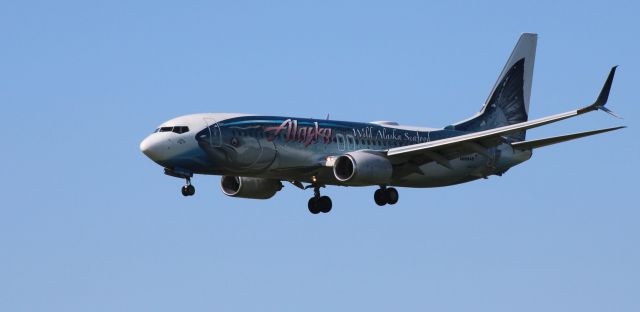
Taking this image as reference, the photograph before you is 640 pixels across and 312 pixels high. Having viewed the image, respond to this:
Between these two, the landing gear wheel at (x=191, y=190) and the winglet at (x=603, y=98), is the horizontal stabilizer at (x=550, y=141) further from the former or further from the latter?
the landing gear wheel at (x=191, y=190)

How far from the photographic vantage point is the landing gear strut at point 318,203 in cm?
7081

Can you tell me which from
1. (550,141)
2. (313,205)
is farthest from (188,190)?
(550,141)

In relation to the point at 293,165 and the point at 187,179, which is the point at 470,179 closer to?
the point at 293,165

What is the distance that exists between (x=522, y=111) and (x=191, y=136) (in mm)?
23914

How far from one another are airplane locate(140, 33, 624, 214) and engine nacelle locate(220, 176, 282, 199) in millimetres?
48

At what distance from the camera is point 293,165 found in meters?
66.0

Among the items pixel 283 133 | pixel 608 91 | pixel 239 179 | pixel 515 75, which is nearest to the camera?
pixel 608 91

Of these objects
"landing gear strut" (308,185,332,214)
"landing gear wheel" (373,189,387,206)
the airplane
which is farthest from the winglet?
"landing gear strut" (308,185,332,214)

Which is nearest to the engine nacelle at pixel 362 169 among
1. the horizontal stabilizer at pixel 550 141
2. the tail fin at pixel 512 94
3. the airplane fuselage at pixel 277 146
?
the airplane fuselage at pixel 277 146

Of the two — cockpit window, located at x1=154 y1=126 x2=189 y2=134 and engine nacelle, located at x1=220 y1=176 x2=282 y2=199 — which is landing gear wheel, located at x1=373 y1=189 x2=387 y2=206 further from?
cockpit window, located at x1=154 y1=126 x2=189 y2=134

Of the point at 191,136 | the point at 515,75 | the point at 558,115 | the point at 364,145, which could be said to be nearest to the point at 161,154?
the point at 191,136

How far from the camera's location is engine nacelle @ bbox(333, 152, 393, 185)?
65312mm

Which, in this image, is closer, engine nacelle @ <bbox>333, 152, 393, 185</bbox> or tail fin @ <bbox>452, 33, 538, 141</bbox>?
engine nacelle @ <bbox>333, 152, 393, 185</bbox>

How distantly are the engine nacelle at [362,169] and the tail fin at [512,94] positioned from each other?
12321 millimetres
